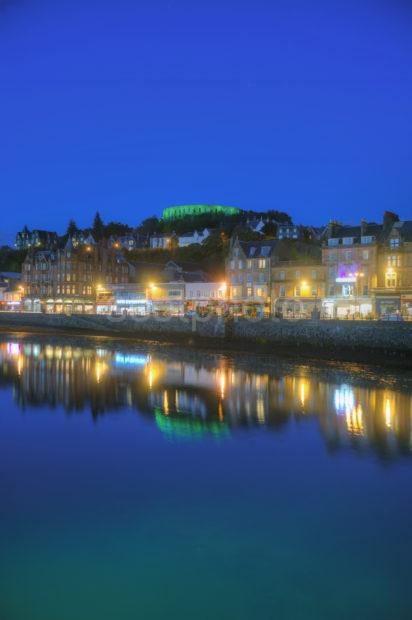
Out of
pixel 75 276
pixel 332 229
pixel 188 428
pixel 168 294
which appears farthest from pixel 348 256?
pixel 75 276

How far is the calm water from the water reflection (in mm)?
148

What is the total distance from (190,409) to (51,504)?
33.1 feet

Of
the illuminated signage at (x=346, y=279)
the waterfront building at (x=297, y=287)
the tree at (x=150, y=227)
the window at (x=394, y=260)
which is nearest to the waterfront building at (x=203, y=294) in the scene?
the waterfront building at (x=297, y=287)

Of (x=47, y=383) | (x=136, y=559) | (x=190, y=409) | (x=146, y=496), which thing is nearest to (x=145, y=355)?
(x=47, y=383)

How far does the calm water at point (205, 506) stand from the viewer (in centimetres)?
895

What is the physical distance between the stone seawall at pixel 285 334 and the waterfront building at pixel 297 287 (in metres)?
8.13

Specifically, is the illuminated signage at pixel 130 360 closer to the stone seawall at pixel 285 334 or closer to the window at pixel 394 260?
the stone seawall at pixel 285 334

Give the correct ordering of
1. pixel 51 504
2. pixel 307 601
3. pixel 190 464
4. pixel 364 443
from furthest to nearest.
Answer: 1. pixel 364 443
2. pixel 190 464
3. pixel 51 504
4. pixel 307 601

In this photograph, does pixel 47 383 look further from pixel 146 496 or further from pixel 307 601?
pixel 307 601

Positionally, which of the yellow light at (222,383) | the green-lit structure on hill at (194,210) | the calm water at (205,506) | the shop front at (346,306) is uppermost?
the green-lit structure on hill at (194,210)

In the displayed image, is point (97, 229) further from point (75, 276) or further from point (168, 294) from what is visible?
point (168, 294)

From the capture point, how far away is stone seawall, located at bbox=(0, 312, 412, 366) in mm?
36375

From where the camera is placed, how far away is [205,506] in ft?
40.1

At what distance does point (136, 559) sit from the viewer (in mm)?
9977
